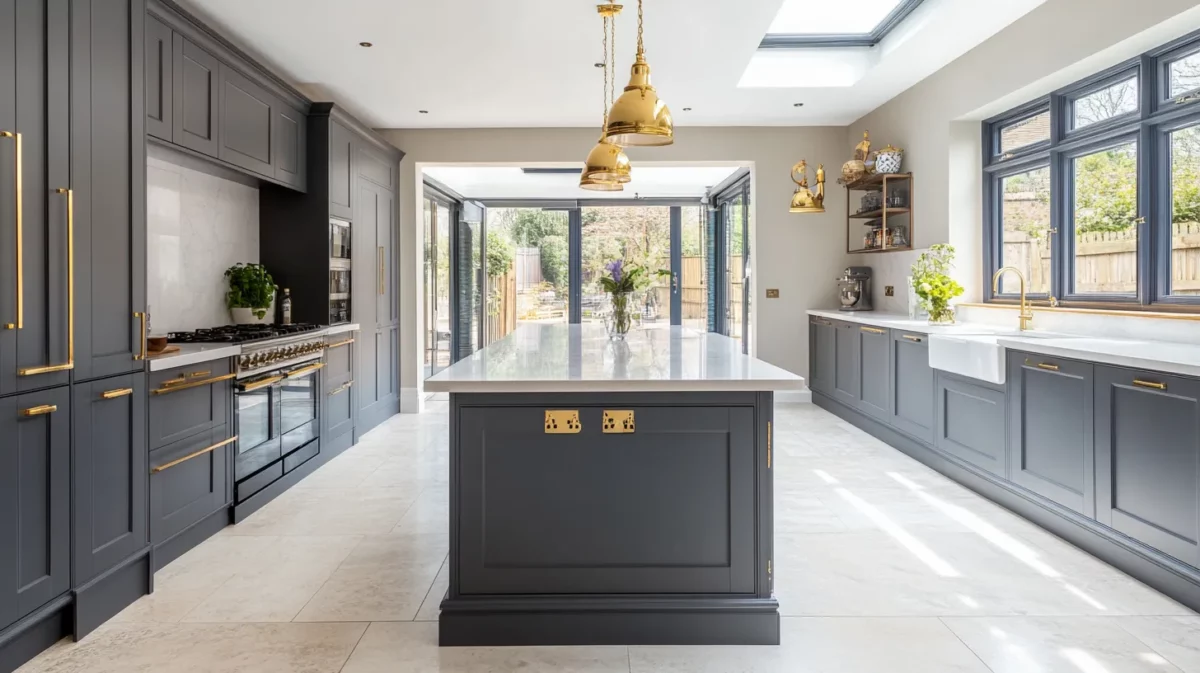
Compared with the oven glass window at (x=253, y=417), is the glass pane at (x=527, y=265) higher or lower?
higher

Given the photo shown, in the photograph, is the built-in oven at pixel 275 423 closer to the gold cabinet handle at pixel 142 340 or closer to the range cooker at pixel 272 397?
the range cooker at pixel 272 397

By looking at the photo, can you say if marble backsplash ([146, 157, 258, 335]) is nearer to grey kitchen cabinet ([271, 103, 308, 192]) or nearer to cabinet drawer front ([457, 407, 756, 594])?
grey kitchen cabinet ([271, 103, 308, 192])

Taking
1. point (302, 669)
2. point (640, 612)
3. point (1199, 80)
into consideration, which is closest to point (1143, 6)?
point (1199, 80)

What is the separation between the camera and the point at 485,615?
7.75ft

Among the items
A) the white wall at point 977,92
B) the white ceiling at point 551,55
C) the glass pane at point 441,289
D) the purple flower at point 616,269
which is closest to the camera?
the white wall at point 977,92

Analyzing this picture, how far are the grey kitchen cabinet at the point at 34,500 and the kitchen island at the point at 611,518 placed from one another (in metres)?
1.21

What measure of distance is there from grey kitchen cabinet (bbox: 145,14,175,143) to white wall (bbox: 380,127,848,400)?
354cm

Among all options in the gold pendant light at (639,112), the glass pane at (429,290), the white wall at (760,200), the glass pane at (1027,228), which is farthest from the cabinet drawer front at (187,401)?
the glass pane at (1027,228)

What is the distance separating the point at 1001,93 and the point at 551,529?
4.06m

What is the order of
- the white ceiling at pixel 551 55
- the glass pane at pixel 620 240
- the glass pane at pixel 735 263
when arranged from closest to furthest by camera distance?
the white ceiling at pixel 551 55 < the glass pane at pixel 735 263 < the glass pane at pixel 620 240

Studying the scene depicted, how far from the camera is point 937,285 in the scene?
4938mm

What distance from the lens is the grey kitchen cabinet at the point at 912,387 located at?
4.66 metres

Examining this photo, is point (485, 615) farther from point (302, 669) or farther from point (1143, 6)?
point (1143, 6)

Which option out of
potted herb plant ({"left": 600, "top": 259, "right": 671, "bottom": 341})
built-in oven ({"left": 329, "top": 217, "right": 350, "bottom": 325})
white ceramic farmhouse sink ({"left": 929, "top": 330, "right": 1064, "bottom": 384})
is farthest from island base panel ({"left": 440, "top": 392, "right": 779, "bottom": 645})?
built-in oven ({"left": 329, "top": 217, "right": 350, "bottom": 325})
